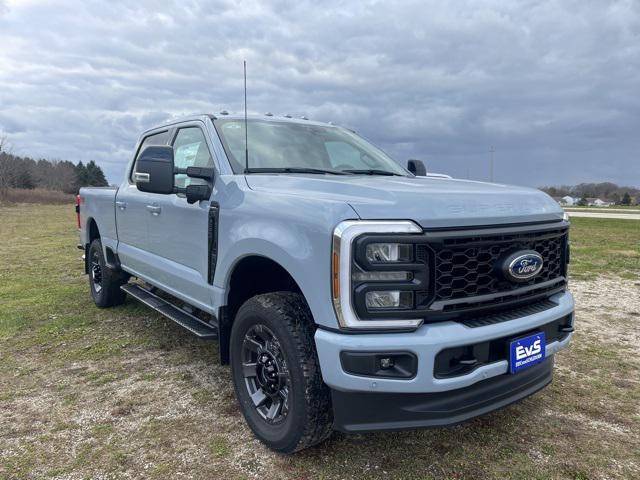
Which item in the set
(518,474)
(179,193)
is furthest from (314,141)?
(518,474)

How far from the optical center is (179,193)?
12.0ft

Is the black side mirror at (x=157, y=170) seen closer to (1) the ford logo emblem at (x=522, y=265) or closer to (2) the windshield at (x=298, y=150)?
(2) the windshield at (x=298, y=150)

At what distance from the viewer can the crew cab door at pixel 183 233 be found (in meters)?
3.51

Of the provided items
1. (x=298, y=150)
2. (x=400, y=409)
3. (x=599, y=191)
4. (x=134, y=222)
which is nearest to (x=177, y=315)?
(x=134, y=222)

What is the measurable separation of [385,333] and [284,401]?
847 millimetres

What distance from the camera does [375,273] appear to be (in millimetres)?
2264

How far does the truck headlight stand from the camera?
2.23 metres

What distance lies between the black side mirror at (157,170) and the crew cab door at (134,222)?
105 centimetres

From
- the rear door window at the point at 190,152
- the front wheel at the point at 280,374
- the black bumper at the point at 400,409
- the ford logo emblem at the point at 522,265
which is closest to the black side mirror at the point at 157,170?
the rear door window at the point at 190,152

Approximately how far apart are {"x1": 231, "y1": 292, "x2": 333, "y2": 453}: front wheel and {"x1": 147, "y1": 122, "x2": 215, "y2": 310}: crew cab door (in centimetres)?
66

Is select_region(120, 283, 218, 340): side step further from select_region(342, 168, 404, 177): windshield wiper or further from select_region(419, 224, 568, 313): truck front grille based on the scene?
select_region(419, 224, 568, 313): truck front grille

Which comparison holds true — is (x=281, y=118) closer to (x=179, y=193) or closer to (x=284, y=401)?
(x=179, y=193)

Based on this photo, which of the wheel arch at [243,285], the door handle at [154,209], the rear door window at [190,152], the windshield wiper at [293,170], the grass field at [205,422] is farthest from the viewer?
the door handle at [154,209]

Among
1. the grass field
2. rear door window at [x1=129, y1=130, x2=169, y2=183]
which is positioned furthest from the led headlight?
rear door window at [x1=129, y1=130, x2=169, y2=183]
